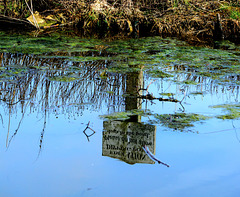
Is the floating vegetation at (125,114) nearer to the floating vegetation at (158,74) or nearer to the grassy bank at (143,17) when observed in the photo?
the floating vegetation at (158,74)

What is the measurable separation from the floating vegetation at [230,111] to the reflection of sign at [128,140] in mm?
735

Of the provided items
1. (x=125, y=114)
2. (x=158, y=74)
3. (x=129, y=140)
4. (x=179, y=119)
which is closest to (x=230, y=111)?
(x=179, y=119)

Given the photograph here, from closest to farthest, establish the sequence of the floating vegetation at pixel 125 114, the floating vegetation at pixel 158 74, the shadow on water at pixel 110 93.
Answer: the shadow on water at pixel 110 93 → the floating vegetation at pixel 125 114 → the floating vegetation at pixel 158 74

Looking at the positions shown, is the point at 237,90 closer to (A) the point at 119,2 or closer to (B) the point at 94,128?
(B) the point at 94,128

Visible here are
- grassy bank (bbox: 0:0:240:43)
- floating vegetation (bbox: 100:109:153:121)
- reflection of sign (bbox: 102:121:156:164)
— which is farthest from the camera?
grassy bank (bbox: 0:0:240:43)

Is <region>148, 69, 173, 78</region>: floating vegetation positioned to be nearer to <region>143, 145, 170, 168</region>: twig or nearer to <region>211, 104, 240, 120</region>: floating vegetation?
<region>211, 104, 240, 120</region>: floating vegetation

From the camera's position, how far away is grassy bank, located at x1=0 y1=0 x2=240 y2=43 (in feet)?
25.6

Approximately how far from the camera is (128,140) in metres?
2.83

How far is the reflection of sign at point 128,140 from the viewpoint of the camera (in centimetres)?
262

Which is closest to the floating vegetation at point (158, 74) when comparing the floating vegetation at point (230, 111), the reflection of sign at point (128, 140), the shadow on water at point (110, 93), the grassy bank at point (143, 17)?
the shadow on water at point (110, 93)

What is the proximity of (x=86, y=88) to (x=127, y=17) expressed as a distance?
434cm

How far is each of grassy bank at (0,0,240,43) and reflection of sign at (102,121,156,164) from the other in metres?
4.63

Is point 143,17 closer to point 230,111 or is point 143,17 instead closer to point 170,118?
point 230,111

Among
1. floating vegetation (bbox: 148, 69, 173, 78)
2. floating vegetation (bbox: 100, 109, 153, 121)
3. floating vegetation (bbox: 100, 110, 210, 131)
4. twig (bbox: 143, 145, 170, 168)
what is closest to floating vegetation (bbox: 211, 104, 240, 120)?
floating vegetation (bbox: 100, 110, 210, 131)
